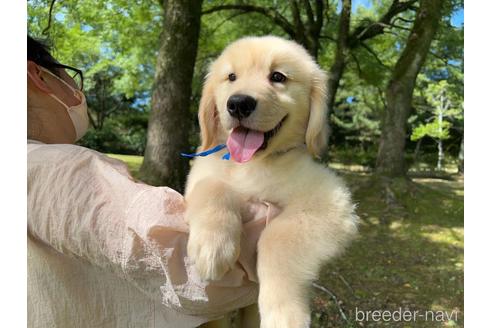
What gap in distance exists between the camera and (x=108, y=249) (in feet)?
3.25

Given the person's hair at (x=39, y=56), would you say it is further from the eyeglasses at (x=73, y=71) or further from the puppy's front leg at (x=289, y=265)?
the puppy's front leg at (x=289, y=265)

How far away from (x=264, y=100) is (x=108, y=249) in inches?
26.5

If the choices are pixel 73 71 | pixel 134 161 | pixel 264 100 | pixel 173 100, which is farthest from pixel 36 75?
pixel 134 161

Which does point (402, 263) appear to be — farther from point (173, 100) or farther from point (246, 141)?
point (246, 141)

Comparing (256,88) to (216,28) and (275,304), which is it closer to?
(275,304)

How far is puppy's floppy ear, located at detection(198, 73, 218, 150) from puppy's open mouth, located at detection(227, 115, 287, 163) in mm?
218

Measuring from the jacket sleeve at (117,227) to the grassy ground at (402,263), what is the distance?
1797 millimetres

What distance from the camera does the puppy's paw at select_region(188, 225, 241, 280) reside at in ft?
3.25

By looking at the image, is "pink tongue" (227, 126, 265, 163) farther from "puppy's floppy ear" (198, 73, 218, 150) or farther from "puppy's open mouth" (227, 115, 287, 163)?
"puppy's floppy ear" (198, 73, 218, 150)

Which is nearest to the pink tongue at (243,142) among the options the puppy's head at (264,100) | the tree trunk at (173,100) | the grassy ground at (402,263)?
the puppy's head at (264,100)

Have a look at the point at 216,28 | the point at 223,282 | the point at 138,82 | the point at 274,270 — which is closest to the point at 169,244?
the point at 223,282

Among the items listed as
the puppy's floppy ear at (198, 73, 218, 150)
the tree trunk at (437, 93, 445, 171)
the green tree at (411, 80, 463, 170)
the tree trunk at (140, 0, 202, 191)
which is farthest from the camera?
the tree trunk at (437, 93, 445, 171)

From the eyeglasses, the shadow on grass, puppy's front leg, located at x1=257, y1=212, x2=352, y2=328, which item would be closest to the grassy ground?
the shadow on grass

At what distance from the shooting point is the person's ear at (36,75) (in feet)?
4.11
